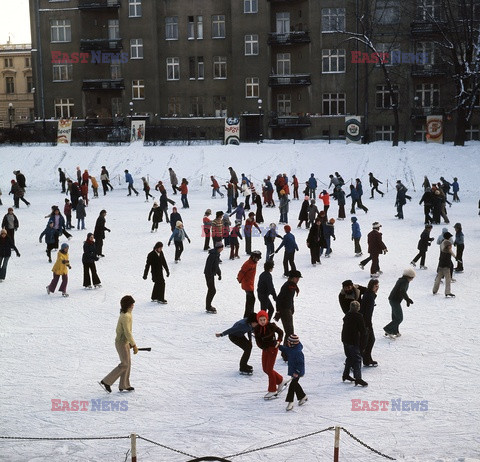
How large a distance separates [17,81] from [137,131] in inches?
1505

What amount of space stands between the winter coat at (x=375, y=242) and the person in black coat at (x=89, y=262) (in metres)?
6.98

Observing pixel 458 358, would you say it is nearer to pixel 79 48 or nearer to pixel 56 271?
pixel 56 271

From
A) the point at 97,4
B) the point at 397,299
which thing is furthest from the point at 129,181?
the point at 397,299

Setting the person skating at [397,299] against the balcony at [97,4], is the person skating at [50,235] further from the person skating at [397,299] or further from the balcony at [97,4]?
the balcony at [97,4]

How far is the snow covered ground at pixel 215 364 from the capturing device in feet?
30.1

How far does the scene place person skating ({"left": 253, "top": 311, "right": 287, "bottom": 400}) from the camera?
10422 mm

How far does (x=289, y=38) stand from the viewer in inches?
1986

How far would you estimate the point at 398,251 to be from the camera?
21.7 m

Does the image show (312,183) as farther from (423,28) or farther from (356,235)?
(423,28)

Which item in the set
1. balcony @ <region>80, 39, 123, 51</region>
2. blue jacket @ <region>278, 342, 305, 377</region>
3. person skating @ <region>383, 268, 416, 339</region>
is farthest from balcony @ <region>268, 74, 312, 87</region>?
blue jacket @ <region>278, 342, 305, 377</region>

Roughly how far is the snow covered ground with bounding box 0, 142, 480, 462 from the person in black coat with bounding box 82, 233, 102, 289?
1.07 ft

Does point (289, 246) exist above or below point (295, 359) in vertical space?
above

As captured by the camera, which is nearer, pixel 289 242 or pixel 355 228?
pixel 289 242

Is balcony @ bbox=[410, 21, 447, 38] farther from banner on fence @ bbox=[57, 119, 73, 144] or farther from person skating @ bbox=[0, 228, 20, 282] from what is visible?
person skating @ bbox=[0, 228, 20, 282]
